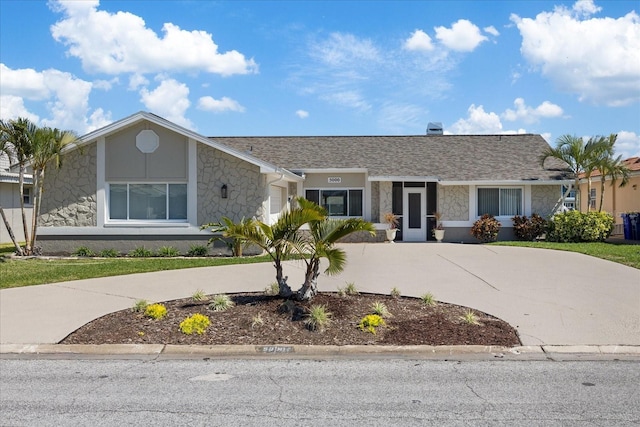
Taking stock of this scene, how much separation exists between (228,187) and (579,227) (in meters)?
13.6

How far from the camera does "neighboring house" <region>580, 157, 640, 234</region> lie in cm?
2589

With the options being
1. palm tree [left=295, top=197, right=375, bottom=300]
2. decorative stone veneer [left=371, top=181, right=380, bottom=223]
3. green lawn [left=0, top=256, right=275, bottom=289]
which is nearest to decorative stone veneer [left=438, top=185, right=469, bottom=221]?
decorative stone veneer [left=371, top=181, right=380, bottom=223]

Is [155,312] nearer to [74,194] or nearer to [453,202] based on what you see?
[74,194]

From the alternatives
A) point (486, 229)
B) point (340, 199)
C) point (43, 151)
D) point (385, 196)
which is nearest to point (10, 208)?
point (43, 151)

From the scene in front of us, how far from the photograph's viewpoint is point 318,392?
5582 millimetres

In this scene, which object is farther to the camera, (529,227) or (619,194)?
(619,194)

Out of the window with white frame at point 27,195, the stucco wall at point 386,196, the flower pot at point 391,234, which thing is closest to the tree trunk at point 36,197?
the window with white frame at point 27,195

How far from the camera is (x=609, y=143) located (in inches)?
875

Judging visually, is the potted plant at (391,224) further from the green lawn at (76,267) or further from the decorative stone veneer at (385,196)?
the green lawn at (76,267)

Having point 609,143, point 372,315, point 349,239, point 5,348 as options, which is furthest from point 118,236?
point 609,143

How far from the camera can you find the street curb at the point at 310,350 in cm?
708

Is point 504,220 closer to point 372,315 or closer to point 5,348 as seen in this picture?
point 372,315

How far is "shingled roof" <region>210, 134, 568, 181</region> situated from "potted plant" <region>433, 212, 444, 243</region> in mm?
1517

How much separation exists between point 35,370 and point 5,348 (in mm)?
1239
